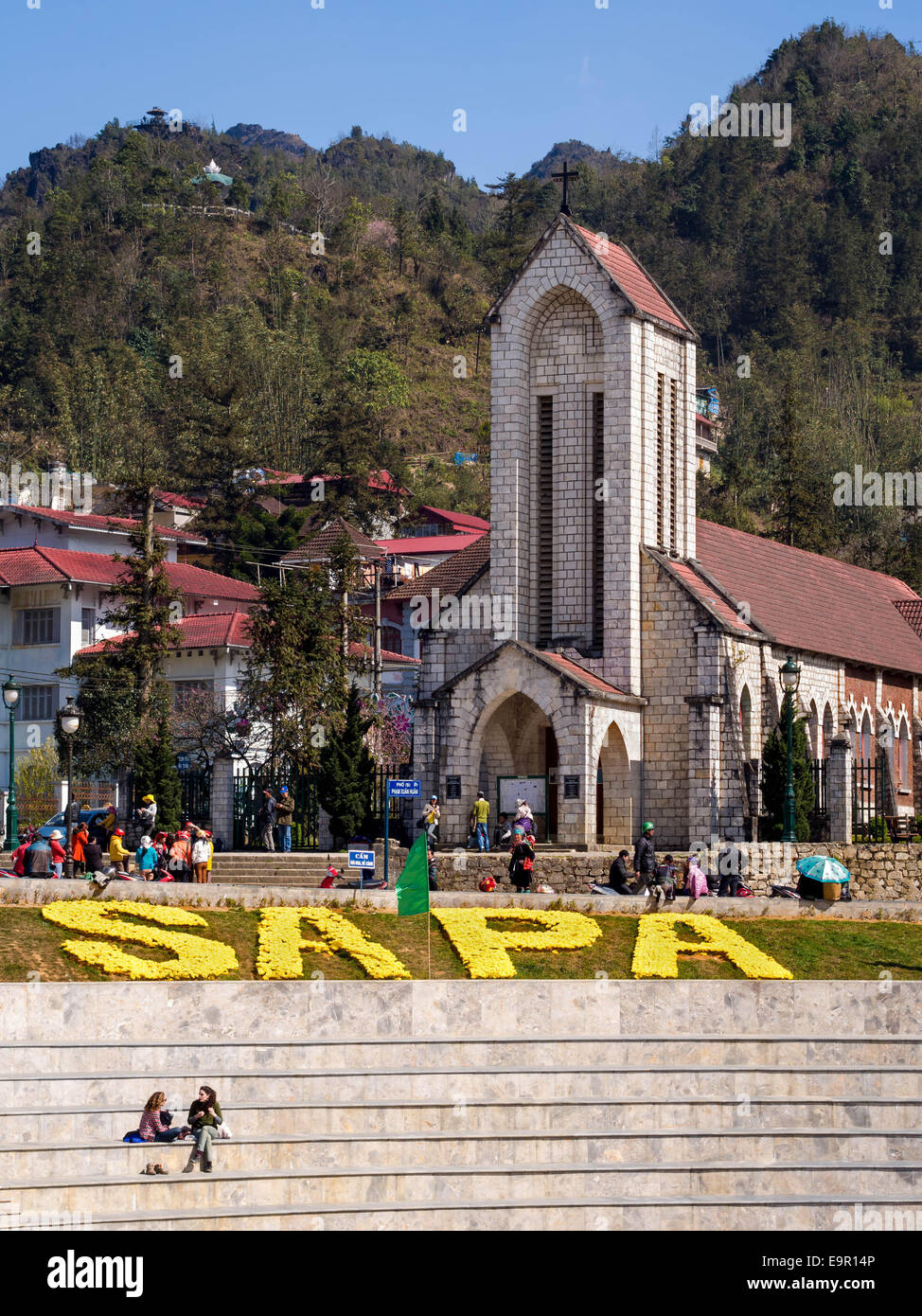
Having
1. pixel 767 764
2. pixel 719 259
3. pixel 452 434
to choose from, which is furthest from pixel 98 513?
pixel 719 259

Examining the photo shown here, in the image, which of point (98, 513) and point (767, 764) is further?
point (98, 513)

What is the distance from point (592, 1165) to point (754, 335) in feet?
430

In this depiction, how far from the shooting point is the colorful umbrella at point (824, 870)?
3262 cm

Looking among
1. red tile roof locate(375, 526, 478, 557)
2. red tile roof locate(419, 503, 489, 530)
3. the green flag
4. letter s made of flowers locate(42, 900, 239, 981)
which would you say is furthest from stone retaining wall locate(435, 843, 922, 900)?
red tile roof locate(419, 503, 489, 530)

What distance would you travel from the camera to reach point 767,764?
147ft

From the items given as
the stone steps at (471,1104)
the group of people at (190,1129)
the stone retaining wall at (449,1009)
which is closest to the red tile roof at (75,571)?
the stone retaining wall at (449,1009)

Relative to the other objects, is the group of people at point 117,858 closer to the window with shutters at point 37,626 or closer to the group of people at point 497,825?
the group of people at point 497,825

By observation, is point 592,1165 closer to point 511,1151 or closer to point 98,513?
point 511,1151

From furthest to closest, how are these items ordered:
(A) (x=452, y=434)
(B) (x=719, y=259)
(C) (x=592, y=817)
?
(B) (x=719, y=259), (A) (x=452, y=434), (C) (x=592, y=817)

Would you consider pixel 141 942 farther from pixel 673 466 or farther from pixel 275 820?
pixel 673 466

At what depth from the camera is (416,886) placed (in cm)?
2944

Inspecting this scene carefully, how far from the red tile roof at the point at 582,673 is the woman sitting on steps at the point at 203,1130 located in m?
21.0

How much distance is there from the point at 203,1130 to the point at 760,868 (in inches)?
741

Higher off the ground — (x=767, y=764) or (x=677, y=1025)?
(x=767, y=764)
